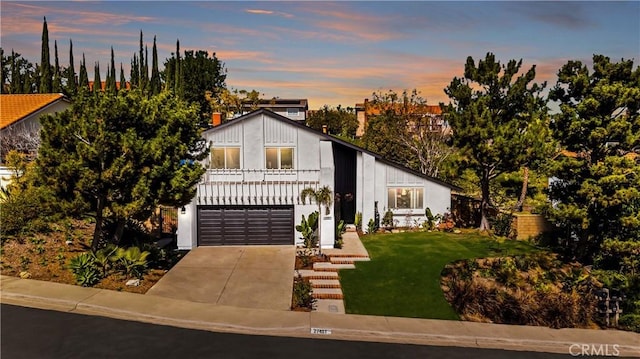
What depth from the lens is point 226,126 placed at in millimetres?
23828

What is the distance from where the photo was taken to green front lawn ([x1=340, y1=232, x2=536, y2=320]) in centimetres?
1568

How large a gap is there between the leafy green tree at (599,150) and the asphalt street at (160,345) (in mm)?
9358

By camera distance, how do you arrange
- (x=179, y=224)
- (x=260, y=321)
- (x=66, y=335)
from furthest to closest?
(x=179, y=224), (x=260, y=321), (x=66, y=335)

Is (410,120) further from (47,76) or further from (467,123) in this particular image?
(47,76)

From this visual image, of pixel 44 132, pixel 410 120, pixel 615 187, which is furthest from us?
pixel 410 120

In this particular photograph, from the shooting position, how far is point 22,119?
31.8m

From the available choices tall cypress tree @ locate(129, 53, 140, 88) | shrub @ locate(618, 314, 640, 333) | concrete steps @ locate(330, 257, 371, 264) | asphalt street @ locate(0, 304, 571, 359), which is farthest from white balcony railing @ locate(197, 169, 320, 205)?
tall cypress tree @ locate(129, 53, 140, 88)

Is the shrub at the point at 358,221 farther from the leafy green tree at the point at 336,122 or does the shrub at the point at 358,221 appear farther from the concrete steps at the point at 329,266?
the leafy green tree at the point at 336,122

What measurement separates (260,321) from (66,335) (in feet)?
16.7

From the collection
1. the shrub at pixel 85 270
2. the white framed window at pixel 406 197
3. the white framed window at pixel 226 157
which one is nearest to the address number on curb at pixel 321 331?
the shrub at pixel 85 270

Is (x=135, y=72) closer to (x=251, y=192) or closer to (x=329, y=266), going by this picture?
(x=251, y=192)

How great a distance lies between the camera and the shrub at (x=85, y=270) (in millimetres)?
16344

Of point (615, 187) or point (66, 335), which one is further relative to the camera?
point (615, 187)

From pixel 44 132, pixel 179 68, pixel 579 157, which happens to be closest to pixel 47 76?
pixel 179 68
